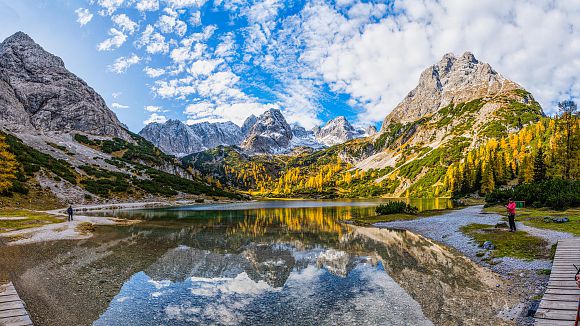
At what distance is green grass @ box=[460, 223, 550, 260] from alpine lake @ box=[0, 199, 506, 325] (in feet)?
11.5

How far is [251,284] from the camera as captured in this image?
66.5 ft

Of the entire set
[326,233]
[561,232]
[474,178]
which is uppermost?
[474,178]

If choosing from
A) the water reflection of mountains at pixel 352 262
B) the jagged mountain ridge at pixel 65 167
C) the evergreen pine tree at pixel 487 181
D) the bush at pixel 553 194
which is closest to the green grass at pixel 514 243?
the water reflection of mountains at pixel 352 262

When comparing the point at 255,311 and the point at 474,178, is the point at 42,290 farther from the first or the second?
the point at 474,178

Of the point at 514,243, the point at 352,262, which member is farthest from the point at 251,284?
the point at 514,243

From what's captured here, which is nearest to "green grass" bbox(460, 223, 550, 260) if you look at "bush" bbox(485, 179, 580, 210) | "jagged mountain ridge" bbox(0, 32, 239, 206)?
"bush" bbox(485, 179, 580, 210)

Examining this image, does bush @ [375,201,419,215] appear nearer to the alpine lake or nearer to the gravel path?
the gravel path

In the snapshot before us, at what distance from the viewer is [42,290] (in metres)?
17.7

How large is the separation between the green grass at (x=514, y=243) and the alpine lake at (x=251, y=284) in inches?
138

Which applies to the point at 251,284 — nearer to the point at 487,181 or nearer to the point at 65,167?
the point at 487,181

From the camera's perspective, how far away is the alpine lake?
48.3ft

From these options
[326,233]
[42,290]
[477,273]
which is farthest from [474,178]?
[42,290]

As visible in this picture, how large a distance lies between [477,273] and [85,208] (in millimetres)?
102899

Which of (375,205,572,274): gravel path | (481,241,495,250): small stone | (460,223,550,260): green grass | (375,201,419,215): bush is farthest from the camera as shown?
(375,201,419,215): bush
